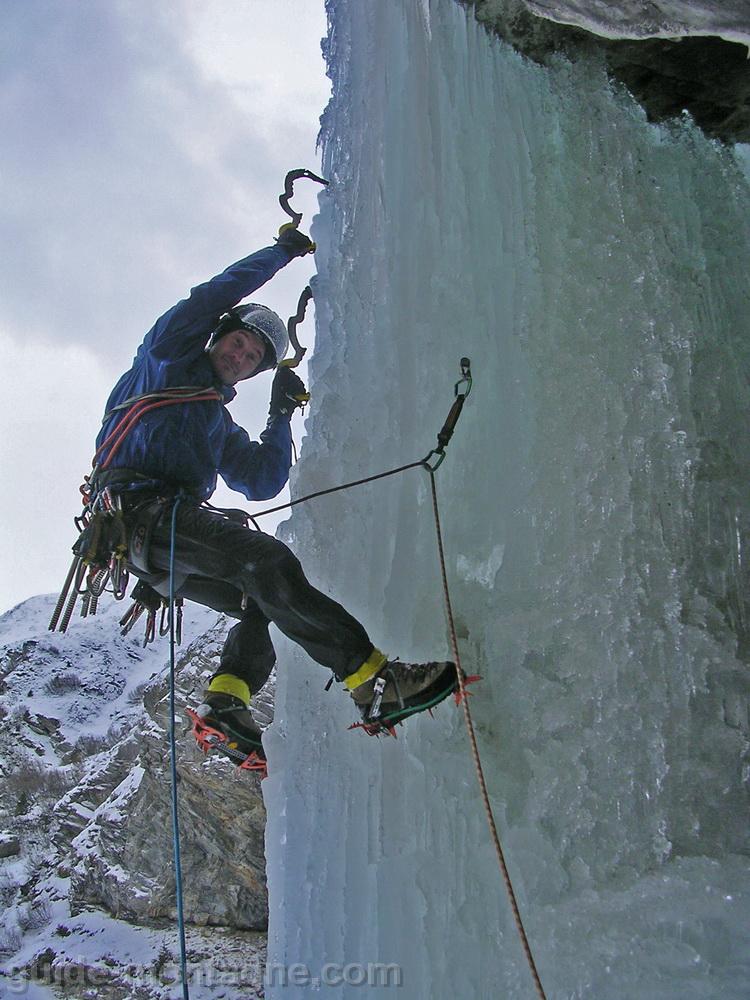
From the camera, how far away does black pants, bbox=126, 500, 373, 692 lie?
6.97 feet

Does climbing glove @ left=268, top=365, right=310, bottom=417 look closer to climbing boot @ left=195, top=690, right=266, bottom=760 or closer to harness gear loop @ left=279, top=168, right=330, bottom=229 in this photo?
harness gear loop @ left=279, top=168, right=330, bottom=229

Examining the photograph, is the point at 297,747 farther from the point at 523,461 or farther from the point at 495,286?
the point at 495,286

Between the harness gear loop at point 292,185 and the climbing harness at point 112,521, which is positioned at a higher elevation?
the harness gear loop at point 292,185

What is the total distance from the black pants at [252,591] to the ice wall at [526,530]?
0.22 metres

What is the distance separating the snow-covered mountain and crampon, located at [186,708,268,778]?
11.8 m

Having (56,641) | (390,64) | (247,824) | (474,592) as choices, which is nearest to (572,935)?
(474,592)

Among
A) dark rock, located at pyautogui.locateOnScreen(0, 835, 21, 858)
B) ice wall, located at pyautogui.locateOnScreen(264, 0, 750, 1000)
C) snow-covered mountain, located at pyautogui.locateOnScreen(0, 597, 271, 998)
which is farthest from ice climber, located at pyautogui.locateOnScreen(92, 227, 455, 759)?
dark rock, located at pyautogui.locateOnScreen(0, 835, 21, 858)

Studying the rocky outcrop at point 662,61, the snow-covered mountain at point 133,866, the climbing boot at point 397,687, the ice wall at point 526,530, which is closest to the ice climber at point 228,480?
the climbing boot at point 397,687

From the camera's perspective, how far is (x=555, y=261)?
2688mm

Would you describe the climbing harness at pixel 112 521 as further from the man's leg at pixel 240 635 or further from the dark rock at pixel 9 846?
the dark rock at pixel 9 846

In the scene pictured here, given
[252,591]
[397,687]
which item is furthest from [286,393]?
[397,687]

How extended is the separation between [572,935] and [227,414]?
2.13 metres

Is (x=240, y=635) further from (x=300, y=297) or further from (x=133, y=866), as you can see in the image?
(x=133, y=866)

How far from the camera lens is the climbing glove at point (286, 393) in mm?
3258
